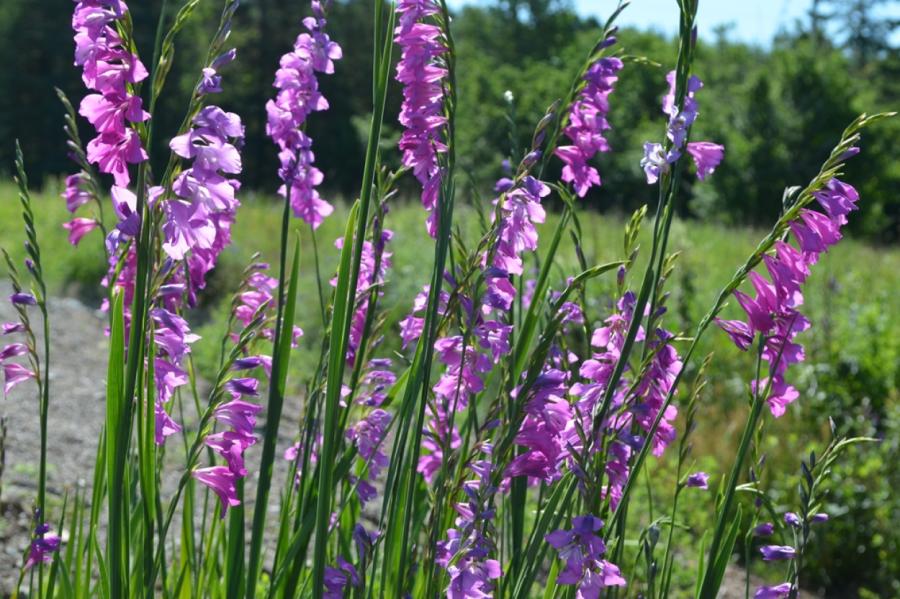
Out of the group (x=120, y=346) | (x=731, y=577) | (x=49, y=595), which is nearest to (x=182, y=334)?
(x=120, y=346)

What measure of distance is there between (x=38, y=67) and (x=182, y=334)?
3352cm

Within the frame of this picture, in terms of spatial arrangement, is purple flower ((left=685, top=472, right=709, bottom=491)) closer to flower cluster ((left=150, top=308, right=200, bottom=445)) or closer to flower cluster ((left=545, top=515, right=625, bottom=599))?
flower cluster ((left=545, top=515, right=625, bottom=599))

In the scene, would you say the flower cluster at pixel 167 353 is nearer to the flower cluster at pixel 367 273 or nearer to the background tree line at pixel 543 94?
the flower cluster at pixel 367 273

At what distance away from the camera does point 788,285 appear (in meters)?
1.25

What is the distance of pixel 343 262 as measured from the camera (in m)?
1.22

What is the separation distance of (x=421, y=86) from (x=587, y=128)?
0.37m

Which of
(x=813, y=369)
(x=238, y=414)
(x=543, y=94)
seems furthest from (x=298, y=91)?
(x=543, y=94)

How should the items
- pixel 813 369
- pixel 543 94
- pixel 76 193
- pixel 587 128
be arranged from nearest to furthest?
pixel 587 128 < pixel 76 193 < pixel 813 369 < pixel 543 94

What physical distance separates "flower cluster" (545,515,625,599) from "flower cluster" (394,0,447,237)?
1.40 feet

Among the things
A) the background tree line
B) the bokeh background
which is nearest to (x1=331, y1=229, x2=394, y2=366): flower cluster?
the bokeh background

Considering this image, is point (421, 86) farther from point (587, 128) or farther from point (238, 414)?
point (238, 414)

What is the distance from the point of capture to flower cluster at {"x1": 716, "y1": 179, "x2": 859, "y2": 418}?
122 cm

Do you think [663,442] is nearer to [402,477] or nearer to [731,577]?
[402,477]

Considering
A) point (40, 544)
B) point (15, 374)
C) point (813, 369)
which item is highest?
point (15, 374)
